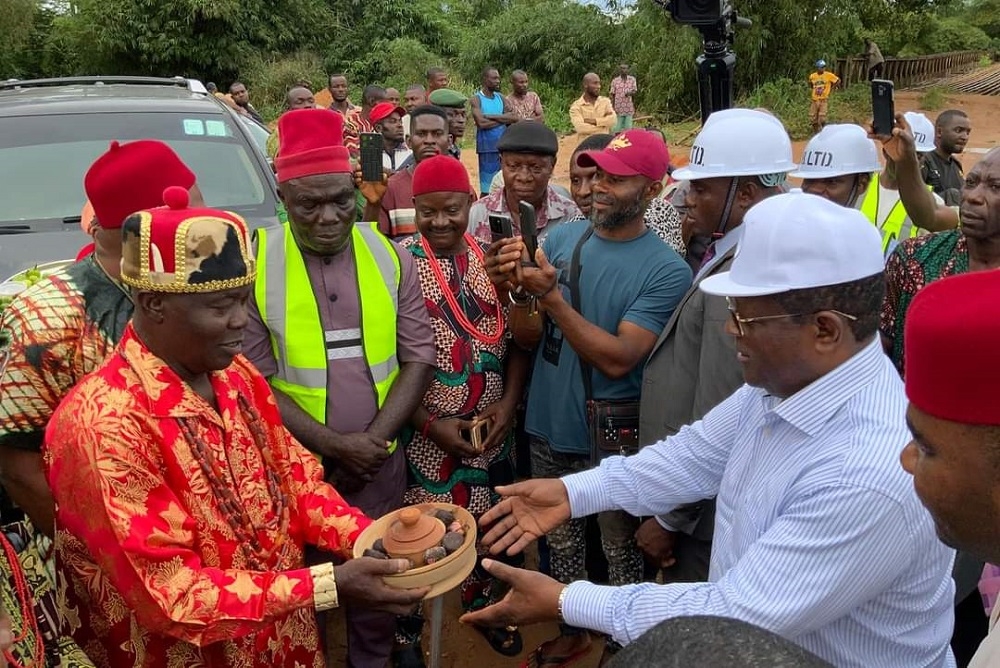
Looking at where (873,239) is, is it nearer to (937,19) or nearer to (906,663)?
(906,663)

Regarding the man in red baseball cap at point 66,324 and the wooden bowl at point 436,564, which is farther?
the man in red baseball cap at point 66,324

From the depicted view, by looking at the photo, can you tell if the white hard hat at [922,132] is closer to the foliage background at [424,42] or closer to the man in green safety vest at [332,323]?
the man in green safety vest at [332,323]

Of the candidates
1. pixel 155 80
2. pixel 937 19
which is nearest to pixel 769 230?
pixel 155 80

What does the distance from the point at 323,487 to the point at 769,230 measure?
1501 millimetres

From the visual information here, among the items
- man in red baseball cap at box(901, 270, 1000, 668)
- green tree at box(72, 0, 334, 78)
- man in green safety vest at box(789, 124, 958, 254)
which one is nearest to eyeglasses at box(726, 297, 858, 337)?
man in red baseball cap at box(901, 270, 1000, 668)

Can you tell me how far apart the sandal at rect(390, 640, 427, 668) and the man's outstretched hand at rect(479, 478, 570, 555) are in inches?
55.1

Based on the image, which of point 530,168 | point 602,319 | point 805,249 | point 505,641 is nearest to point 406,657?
point 505,641

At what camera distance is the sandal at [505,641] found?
12.4 feet

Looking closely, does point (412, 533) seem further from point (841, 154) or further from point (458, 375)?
point (841, 154)

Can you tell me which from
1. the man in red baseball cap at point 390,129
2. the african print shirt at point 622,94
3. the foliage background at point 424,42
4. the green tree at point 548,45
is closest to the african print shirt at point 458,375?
the man in red baseball cap at point 390,129

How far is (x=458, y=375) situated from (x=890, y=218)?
2716 millimetres

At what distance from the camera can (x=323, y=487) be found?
2.45 meters

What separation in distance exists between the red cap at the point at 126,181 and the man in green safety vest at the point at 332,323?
22.5 inches

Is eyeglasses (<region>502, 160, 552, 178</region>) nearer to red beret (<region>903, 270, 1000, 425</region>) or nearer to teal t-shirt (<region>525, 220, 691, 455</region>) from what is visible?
teal t-shirt (<region>525, 220, 691, 455</region>)
